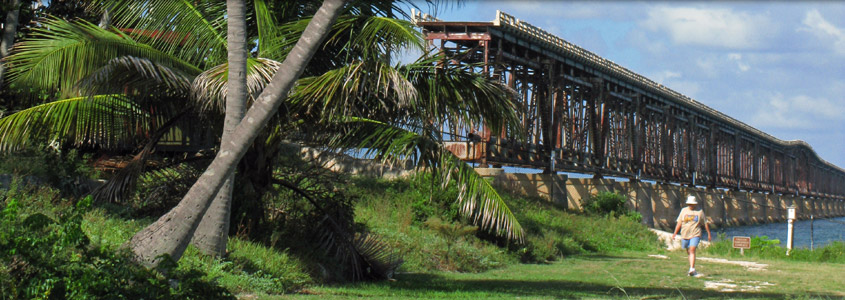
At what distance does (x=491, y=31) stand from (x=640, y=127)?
2829cm

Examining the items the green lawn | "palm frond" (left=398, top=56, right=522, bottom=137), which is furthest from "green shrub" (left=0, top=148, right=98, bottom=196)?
"palm frond" (left=398, top=56, right=522, bottom=137)

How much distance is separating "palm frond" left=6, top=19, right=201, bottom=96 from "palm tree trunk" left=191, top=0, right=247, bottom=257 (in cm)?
204

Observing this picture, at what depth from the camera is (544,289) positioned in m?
12.6

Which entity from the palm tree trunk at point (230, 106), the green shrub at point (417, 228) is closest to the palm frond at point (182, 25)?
the palm tree trunk at point (230, 106)

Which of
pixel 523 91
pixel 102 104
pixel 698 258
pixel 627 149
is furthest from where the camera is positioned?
pixel 627 149

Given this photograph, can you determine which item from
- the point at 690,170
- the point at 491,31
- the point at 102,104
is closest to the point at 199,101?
the point at 102,104

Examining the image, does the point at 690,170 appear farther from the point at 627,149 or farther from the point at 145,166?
the point at 145,166

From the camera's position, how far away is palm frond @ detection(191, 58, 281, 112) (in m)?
10.2

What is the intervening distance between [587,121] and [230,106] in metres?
40.0

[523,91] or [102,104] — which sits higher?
[523,91]

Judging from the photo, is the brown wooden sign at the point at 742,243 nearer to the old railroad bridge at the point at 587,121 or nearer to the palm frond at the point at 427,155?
the old railroad bridge at the point at 587,121

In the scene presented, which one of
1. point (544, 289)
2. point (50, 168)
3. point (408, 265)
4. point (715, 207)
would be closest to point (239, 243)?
point (408, 265)

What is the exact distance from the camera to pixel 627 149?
55969mm

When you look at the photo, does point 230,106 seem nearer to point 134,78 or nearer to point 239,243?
point 134,78
